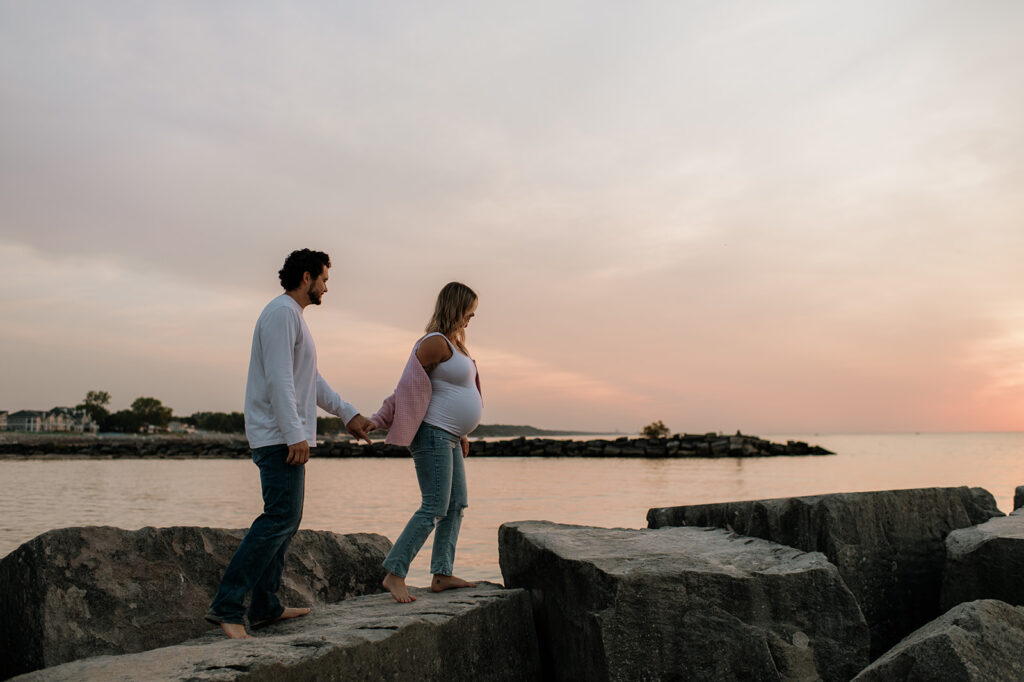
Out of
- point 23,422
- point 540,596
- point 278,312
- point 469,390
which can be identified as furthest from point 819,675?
point 23,422

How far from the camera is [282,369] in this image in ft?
11.1

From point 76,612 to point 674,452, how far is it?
4087 centimetres

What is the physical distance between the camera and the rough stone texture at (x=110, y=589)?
372cm

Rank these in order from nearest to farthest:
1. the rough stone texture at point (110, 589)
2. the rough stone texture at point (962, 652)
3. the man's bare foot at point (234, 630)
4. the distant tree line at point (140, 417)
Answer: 1. the rough stone texture at point (962, 652)
2. the man's bare foot at point (234, 630)
3. the rough stone texture at point (110, 589)
4. the distant tree line at point (140, 417)

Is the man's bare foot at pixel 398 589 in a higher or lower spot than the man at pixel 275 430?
lower

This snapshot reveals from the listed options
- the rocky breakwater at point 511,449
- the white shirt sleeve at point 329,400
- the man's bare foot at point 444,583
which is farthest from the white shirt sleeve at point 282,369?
the rocky breakwater at point 511,449

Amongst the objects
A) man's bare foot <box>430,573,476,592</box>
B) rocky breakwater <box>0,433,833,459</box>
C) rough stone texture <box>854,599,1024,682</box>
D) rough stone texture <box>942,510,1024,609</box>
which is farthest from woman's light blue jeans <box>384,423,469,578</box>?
rocky breakwater <box>0,433,833,459</box>

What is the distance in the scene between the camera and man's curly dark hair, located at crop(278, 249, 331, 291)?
3.61m

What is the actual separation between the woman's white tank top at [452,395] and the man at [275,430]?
0.60 m

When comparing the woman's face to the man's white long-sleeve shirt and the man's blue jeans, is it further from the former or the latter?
the man's blue jeans

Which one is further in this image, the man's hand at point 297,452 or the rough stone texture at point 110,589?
the rough stone texture at point 110,589

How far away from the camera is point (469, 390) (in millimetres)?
3984

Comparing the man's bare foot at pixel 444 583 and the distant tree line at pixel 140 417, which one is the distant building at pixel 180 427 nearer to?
the distant tree line at pixel 140 417

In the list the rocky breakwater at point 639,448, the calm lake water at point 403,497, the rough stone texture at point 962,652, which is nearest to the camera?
the rough stone texture at point 962,652
